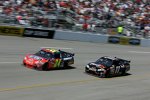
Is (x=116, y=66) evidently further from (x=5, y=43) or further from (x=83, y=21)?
(x=83, y=21)

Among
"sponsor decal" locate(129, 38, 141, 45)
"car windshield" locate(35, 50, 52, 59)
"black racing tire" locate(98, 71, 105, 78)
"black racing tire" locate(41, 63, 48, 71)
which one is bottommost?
"sponsor decal" locate(129, 38, 141, 45)

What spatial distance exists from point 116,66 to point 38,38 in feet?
45.6

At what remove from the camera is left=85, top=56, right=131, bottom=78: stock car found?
22.0 metres

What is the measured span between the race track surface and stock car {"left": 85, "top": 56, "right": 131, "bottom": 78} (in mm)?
369

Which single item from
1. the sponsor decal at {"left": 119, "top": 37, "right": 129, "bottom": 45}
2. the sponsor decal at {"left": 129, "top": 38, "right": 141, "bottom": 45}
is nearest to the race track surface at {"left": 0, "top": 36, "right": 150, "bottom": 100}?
the sponsor decal at {"left": 119, "top": 37, "right": 129, "bottom": 45}

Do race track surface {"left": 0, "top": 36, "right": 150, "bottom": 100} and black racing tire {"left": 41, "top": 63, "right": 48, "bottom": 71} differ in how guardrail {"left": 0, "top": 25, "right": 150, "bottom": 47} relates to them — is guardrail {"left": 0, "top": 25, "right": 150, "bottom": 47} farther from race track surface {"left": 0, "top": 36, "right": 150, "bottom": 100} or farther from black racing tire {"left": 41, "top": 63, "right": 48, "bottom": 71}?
black racing tire {"left": 41, "top": 63, "right": 48, "bottom": 71}

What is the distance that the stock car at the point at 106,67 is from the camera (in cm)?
2200

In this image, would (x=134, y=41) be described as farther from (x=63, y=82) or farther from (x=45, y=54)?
(x=63, y=82)

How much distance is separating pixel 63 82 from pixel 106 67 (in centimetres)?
367

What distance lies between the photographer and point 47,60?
844 inches

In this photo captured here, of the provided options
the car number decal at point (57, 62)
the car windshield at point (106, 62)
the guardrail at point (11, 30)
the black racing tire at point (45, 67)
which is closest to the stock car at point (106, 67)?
the car windshield at point (106, 62)

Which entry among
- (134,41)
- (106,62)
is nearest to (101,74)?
(106,62)

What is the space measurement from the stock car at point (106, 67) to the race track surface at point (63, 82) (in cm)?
37

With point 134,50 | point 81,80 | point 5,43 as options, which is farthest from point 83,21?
point 81,80
